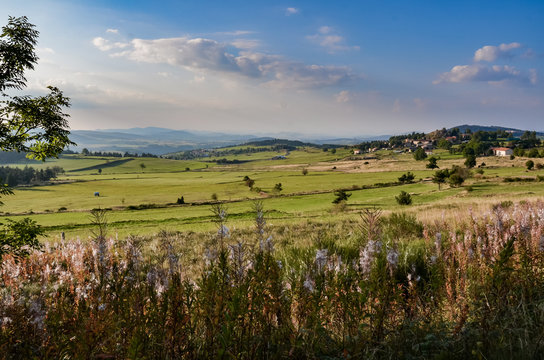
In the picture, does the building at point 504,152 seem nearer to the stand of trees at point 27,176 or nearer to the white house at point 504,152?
the white house at point 504,152

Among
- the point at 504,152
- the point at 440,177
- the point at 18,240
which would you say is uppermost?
the point at 504,152

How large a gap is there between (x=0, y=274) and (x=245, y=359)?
8744mm

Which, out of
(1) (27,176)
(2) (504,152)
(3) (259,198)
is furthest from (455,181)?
(1) (27,176)

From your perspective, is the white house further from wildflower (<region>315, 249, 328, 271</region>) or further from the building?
wildflower (<region>315, 249, 328, 271</region>)

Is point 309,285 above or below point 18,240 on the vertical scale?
above

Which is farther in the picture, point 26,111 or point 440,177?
point 440,177

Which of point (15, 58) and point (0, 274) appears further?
point (15, 58)

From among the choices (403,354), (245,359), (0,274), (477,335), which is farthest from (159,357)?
(0,274)

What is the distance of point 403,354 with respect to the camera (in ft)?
10.4

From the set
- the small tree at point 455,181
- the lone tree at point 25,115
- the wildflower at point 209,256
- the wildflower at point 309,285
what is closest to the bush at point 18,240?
the lone tree at point 25,115

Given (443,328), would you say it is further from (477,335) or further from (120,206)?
(120,206)

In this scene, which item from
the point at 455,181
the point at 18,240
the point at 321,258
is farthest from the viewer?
the point at 455,181

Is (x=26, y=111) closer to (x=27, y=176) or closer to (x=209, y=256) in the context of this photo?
(x=209, y=256)

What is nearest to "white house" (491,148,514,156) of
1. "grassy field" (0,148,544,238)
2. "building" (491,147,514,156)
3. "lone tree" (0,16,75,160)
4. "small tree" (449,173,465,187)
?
"building" (491,147,514,156)
